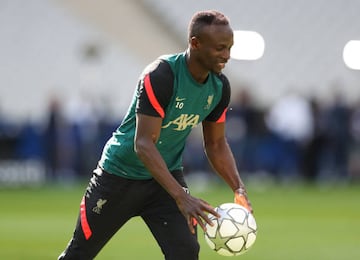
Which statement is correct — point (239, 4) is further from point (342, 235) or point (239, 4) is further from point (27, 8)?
point (342, 235)

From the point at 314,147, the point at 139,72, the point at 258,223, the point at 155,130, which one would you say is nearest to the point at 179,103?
the point at 155,130

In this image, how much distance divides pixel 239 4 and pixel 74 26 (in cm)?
452

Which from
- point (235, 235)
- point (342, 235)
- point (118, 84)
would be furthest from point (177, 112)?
point (118, 84)

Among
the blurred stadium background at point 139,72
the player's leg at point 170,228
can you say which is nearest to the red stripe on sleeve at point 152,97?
the player's leg at point 170,228

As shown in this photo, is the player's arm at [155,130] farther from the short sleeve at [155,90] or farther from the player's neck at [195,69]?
the player's neck at [195,69]

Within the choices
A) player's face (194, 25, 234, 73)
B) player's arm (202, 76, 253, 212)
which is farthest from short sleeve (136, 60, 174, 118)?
player's arm (202, 76, 253, 212)

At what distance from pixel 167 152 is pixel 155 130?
1.60 ft

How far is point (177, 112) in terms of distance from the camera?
24.1 ft

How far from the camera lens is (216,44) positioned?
705 cm

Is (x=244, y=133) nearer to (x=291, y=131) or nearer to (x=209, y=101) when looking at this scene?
(x=291, y=131)

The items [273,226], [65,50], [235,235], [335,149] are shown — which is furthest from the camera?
[65,50]

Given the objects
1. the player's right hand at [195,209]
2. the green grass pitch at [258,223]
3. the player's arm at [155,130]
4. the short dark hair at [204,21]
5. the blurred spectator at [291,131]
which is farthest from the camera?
the blurred spectator at [291,131]

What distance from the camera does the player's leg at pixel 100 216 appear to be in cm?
752

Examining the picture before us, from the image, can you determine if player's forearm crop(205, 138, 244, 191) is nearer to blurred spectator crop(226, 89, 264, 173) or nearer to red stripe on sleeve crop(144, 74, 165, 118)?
red stripe on sleeve crop(144, 74, 165, 118)
